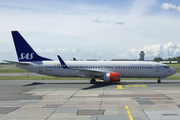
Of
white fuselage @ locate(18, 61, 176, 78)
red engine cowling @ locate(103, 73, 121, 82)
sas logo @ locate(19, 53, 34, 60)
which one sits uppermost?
sas logo @ locate(19, 53, 34, 60)

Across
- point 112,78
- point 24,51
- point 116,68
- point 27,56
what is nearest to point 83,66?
point 116,68

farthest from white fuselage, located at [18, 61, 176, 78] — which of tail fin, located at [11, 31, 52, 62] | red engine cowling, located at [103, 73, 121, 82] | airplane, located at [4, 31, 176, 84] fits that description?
red engine cowling, located at [103, 73, 121, 82]

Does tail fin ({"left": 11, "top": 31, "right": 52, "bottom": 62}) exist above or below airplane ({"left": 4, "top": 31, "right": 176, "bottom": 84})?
above

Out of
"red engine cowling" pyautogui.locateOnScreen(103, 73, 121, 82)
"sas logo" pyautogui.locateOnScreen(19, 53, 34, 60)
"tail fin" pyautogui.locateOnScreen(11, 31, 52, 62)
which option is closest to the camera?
"red engine cowling" pyautogui.locateOnScreen(103, 73, 121, 82)

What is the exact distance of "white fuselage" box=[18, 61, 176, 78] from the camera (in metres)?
29.0

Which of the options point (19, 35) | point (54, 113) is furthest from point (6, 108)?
point (19, 35)

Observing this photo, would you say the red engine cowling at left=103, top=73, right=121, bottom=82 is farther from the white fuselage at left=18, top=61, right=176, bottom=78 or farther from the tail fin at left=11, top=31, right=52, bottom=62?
the tail fin at left=11, top=31, right=52, bottom=62

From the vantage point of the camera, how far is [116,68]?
29.2 meters

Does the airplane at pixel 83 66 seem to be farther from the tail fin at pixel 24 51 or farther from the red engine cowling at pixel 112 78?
the red engine cowling at pixel 112 78

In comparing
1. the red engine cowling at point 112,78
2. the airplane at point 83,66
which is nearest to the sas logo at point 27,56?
the airplane at point 83,66

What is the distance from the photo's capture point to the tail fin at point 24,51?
1179 inches

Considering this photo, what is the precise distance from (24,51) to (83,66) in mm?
10259

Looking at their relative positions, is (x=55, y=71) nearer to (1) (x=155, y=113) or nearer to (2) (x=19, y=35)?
(2) (x=19, y=35)

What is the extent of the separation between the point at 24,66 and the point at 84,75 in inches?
394
